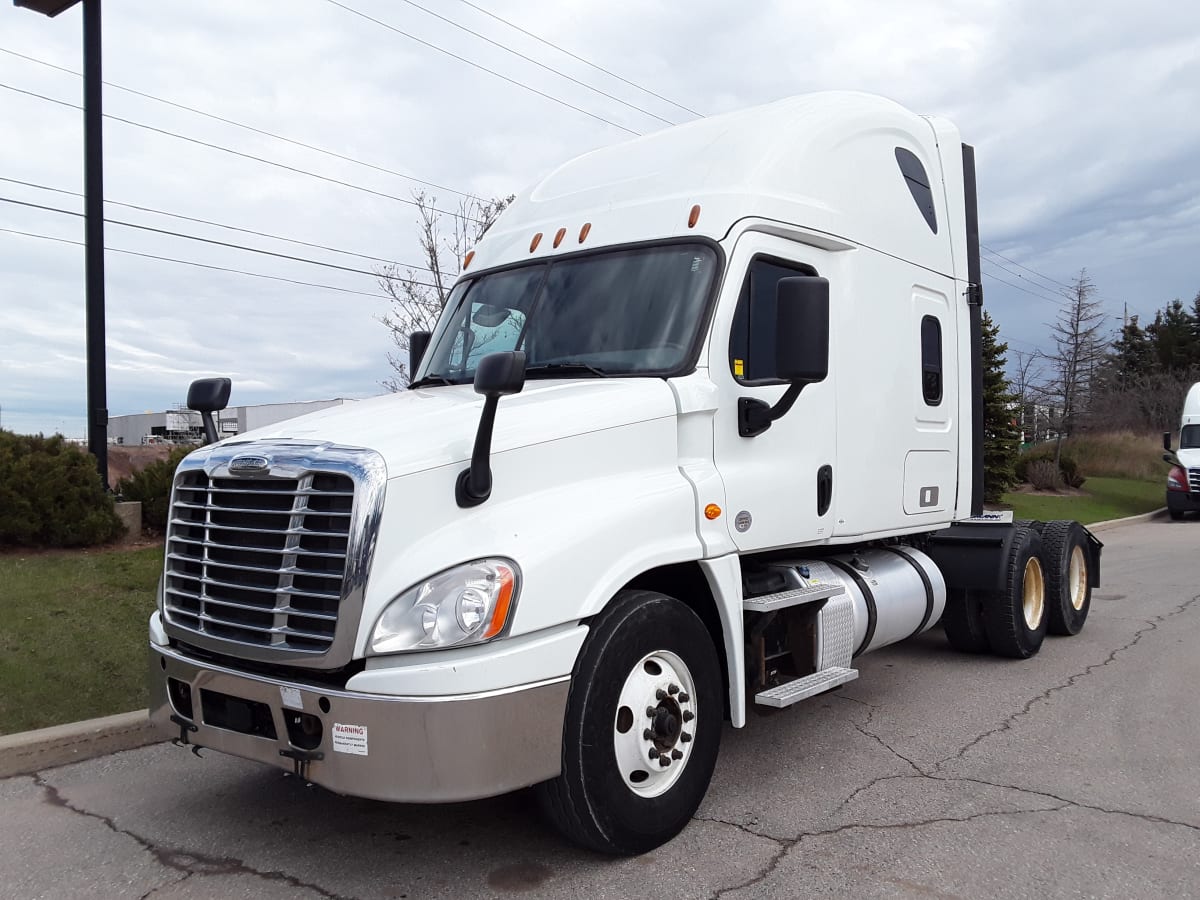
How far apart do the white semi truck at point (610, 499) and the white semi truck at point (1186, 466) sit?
18869 millimetres

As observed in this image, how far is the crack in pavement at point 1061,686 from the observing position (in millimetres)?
5336

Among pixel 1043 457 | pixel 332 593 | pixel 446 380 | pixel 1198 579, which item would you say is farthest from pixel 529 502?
pixel 1043 457

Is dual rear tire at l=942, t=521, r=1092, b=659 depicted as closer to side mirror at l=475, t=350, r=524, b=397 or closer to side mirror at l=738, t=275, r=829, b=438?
side mirror at l=738, t=275, r=829, b=438

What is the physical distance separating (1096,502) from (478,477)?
2628 cm

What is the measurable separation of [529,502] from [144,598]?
18.3 feet

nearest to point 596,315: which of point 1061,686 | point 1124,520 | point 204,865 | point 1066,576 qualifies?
point 204,865

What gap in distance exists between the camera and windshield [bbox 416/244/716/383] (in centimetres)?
456

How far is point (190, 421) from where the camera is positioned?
103 ft

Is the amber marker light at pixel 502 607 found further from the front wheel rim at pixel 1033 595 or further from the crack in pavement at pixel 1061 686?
the front wheel rim at pixel 1033 595

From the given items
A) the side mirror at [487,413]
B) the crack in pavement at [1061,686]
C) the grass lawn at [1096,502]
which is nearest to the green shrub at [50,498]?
the side mirror at [487,413]

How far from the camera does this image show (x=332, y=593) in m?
3.46

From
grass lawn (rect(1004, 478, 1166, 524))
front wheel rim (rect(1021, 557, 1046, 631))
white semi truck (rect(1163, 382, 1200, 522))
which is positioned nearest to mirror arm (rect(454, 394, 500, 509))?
front wheel rim (rect(1021, 557, 1046, 631))

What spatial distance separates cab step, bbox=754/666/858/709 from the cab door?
2.24 feet

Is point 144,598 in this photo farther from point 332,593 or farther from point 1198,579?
point 1198,579
